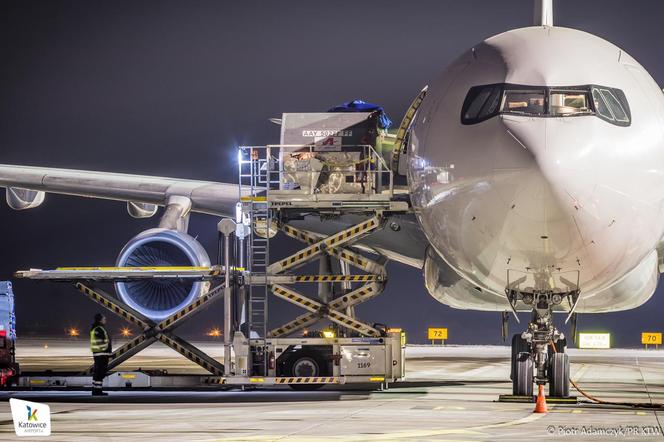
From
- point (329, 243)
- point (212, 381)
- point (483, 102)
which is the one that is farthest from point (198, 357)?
point (483, 102)

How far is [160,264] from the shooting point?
2114 centimetres

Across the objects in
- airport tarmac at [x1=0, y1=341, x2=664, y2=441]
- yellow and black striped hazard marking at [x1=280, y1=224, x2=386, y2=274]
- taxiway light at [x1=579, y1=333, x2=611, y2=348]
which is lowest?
airport tarmac at [x1=0, y1=341, x2=664, y2=441]

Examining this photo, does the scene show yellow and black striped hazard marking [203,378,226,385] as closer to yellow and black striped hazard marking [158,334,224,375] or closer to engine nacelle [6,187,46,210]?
yellow and black striped hazard marking [158,334,224,375]

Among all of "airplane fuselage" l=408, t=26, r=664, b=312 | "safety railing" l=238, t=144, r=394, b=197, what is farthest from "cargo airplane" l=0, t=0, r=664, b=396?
"safety railing" l=238, t=144, r=394, b=197

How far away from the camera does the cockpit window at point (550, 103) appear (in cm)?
1221

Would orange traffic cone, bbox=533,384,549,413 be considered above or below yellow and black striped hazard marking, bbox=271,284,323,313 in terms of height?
below

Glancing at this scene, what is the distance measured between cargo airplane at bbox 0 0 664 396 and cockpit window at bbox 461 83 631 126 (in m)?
0.02

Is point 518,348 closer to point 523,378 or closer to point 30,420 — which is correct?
point 523,378

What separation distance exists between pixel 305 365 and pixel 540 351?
4467 mm

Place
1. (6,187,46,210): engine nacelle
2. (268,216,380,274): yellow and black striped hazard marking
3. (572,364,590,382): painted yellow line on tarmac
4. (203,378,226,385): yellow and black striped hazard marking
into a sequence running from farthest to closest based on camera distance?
(6,187,46,210): engine nacelle → (572,364,590,382): painted yellow line on tarmac → (268,216,380,274): yellow and black striped hazard marking → (203,378,226,385): yellow and black striped hazard marking

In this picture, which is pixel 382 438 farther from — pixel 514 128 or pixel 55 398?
pixel 55 398

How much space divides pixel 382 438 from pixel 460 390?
7407mm

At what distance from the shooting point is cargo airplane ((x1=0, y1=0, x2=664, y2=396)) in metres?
11.8

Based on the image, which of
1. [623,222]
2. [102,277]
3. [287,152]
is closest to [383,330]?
[287,152]
